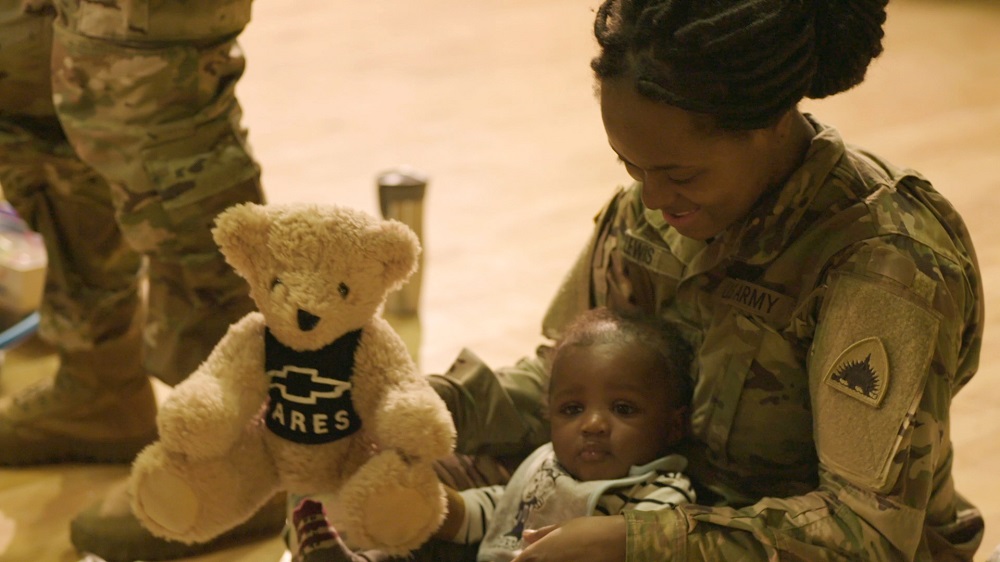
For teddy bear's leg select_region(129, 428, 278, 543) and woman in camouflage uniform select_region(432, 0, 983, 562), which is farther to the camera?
teddy bear's leg select_region(129, 428, 278, 543)

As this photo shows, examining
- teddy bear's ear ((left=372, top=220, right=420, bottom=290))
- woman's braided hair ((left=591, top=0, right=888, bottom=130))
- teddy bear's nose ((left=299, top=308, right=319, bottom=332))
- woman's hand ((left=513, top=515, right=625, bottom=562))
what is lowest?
woman's hand ((left=513, top=515, right=625, bottom=562))

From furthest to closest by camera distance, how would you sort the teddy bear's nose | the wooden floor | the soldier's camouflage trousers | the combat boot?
the wooden floor → the combat boot → the soldier's camouflage trousers → the teddy bear's nose

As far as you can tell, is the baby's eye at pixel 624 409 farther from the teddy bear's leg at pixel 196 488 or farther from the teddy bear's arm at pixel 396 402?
the teddy bear's leg at pixel 196 488

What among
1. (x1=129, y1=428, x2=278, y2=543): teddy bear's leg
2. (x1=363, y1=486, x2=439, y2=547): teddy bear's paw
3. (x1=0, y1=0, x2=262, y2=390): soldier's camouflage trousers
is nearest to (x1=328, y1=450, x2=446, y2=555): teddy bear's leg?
(x1=363, y1=486, x2=439, y2=547): teddy bear's paw

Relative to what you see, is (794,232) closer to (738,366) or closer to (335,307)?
(738,366)

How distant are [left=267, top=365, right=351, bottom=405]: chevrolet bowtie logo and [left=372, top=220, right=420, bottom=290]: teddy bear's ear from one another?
0.44 feet

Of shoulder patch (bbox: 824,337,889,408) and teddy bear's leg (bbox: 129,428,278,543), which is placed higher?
shoulder patch (bbox: 824,337,889,408)

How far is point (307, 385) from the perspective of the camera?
1.43 m

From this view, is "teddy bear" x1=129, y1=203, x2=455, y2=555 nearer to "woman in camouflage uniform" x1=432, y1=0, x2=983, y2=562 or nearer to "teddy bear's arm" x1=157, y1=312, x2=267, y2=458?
"teddy bear's arm" x1=157, y1=312, x2=267, y2=458

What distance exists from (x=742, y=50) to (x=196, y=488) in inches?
30.9

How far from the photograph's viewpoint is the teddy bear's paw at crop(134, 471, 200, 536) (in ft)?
4.61

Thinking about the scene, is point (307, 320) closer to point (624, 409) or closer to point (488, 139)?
point (624, 409)

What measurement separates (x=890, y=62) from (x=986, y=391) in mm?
2691

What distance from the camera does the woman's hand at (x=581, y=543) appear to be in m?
1.28
